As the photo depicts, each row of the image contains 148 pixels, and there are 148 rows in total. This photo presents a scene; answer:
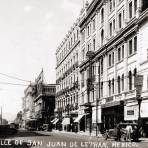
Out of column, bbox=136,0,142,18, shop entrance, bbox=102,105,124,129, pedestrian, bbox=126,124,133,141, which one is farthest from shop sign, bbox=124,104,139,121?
column, bbox=136,0,142,18

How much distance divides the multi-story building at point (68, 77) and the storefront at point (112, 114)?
1728 centimetres

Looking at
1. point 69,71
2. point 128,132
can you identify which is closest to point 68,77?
point 69,71

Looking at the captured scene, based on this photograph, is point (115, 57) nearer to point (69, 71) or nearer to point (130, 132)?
point (130, 132)

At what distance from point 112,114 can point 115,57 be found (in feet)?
22.8

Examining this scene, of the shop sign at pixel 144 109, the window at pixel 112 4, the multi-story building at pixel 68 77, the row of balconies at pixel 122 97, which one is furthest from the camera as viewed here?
the multi-story building at pixel 68 77

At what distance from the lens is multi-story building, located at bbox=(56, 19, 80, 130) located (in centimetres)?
A: 7064

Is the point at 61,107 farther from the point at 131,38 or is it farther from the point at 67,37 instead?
the point at 131,38

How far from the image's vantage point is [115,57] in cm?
4678

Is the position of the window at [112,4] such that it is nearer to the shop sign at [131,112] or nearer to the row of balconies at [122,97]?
the row of balconies at [122,97]

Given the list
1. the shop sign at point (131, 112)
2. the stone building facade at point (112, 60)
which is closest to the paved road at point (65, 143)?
the shop sign at point (131, 112)

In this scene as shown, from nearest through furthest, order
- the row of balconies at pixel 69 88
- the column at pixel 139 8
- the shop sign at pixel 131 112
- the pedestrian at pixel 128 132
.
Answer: the pedestrian at pixel 128 132, the column at pixel 139 8, the shop sign at pixel 131 112, the row of balconies at pixel 69 88

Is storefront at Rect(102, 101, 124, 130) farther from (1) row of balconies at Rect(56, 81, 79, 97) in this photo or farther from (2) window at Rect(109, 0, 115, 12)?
(1) row of balconies at Rect(56, 81, 79, 97)

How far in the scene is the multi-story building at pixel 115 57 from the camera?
38938mm

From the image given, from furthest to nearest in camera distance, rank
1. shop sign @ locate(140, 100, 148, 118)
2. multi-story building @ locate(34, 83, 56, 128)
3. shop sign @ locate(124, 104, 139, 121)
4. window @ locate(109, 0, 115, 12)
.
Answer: multi-story building @ locate(34, 83, 56, 128) < window @ locate(109, 0, 115, 12) < shop sign @ locate(124, 104, 139, 121) < shop sign @ locate(140, 100, 148, 118)
